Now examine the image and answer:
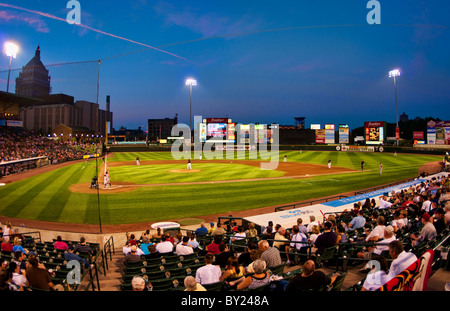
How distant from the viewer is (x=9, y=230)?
36.6ft

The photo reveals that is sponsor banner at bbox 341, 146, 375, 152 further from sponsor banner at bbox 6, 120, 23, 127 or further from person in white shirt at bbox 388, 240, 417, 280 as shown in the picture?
sponsor banner at bbox 6, 120, 23, 127

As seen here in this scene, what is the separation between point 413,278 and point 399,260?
740mm

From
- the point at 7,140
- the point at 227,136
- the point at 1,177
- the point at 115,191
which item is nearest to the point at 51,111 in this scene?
the point at 7,140

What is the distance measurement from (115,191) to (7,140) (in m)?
37.1

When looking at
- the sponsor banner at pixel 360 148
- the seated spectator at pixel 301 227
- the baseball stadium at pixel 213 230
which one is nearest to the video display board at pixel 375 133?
the sponsor banner at pixel 360 148

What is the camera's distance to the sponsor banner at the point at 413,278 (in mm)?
3424

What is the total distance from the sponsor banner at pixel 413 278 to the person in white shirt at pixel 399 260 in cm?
25

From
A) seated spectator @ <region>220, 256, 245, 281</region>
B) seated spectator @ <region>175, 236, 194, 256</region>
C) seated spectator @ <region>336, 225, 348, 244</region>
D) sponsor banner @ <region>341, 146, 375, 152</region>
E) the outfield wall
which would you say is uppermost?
sponsor banner @ <region>341, 146, 375, 152</region>

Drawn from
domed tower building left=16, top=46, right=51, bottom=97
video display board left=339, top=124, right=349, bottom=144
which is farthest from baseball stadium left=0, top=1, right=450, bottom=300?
video display board left=339, top=124, right=349, bottom=144

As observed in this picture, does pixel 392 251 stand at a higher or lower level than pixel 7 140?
lower

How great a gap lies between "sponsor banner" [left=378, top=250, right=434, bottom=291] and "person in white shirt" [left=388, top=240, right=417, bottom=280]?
0.81ft

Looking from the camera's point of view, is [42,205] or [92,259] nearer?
[92,259]

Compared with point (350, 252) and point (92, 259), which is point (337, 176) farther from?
point (92, 259)

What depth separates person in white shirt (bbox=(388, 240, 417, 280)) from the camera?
4297 millimetres
